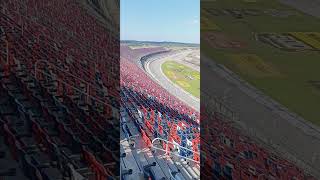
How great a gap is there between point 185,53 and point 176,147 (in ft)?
2.36

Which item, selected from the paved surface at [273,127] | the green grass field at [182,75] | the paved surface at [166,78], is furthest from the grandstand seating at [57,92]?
the paved surface at [166,78]

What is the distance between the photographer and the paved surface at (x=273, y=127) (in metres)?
2.62

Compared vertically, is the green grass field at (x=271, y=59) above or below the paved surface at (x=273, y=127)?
above

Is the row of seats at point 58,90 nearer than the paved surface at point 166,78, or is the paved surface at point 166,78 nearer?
the row of seats at point 58,90

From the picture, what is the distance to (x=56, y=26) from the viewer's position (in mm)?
2281

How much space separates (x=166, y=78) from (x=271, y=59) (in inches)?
46.9

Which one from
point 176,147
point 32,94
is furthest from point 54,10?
point 176,147

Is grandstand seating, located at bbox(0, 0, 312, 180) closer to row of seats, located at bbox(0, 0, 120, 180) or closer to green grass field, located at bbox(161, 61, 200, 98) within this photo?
row of seats, located at bbox(0, 0, 120, 180)

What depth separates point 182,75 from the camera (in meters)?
3.57

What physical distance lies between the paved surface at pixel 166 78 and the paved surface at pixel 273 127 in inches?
26.1

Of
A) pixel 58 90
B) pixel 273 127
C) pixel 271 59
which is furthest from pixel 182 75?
pixel 58 90

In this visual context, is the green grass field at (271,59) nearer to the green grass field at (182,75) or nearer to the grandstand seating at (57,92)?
the green grass field at (182,75)

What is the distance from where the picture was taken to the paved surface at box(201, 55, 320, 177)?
2.62 m

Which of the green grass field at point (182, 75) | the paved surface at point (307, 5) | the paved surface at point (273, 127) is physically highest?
the paved surface at point (307, 5)
